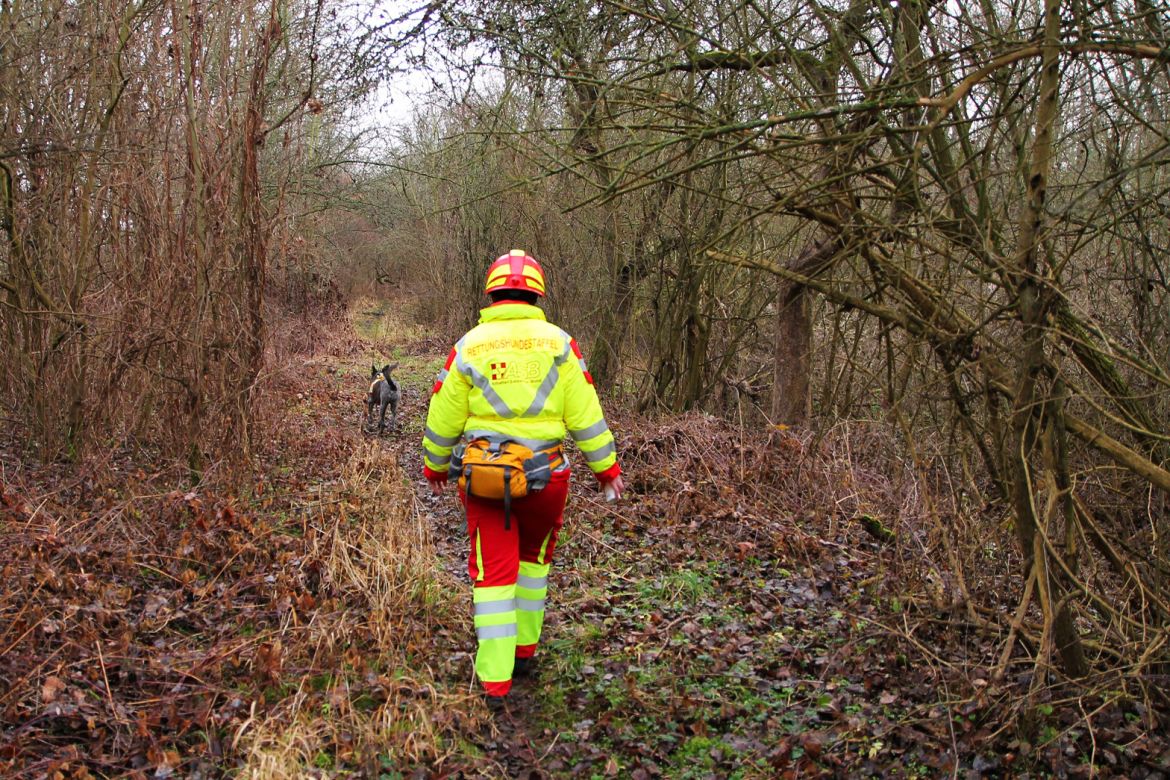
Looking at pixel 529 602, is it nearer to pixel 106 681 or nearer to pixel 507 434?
pixel 507 434

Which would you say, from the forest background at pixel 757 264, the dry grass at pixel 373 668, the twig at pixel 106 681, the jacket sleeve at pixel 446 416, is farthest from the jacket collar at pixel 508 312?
the twig at pixel 106 681

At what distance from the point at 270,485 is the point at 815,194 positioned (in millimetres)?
5558

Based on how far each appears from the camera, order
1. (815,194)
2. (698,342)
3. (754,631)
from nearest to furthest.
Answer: (815,194), (754,631), (698,342)

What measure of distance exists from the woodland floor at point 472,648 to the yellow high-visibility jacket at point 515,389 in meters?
1.25

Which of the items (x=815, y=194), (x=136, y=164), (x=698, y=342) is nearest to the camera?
(x=815, y=194)

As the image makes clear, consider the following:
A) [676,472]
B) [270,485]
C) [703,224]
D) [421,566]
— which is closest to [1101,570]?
[421,566]

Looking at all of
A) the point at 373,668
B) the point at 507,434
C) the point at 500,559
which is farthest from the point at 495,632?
the point at 507,434

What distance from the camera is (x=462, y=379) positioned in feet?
15.8

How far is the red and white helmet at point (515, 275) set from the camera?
487 cm

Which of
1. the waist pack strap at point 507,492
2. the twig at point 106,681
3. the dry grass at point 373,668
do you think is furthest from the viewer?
the waist pack strap at point 507,492

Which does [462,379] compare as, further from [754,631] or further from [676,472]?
[676,472]

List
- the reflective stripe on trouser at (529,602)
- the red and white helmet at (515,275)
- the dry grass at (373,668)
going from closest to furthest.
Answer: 1. the dry grass at (373,668)
2. the red and white helmet at (515,275)
3. the reflective stripe on trouser at (529,602)

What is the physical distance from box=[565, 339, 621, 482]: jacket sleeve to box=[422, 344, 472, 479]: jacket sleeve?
55cm

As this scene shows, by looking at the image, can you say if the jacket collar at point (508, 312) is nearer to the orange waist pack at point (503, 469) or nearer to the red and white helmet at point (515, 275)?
the red and white helmet at point (515, 275)
